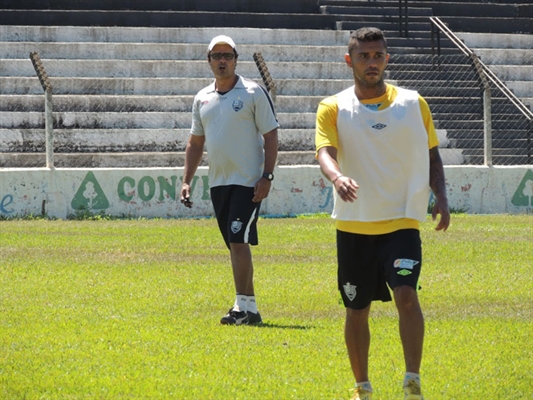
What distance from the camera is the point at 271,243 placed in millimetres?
15891

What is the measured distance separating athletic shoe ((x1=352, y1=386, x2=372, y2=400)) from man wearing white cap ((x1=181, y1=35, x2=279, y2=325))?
10.1 feet

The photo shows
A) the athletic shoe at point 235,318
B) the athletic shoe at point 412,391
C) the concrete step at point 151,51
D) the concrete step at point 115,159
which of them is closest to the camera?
the athletic shoe at point 412,391

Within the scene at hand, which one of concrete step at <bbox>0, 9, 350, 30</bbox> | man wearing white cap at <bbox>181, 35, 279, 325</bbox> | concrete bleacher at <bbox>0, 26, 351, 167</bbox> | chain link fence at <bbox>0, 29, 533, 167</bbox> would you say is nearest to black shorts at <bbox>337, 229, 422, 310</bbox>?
man wearing white cap at <bbox>181, 35, 279, 325</bbox>

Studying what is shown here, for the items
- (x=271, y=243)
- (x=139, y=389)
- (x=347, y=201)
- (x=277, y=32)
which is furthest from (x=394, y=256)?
(x=277, y=32)

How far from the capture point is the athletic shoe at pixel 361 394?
6.43m

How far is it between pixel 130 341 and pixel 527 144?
652 inches

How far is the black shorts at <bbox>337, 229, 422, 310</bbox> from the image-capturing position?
6.40 meters

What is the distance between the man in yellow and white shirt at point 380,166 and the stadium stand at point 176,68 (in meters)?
15.8

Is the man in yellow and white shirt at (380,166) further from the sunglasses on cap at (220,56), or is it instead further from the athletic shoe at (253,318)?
the sunglasses on cap at (220,56)

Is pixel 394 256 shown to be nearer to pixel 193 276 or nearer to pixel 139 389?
pixel 139 389

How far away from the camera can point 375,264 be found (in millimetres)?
6590

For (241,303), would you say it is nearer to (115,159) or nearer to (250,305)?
(250,305)

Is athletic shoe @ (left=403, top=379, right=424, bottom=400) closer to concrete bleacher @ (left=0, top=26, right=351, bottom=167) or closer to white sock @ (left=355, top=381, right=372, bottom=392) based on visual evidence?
white sock @ (left=355, top=381, right=372, bottom=392)

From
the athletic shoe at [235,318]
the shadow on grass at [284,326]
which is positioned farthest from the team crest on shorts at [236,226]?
the shadow on grass at [284,326]
